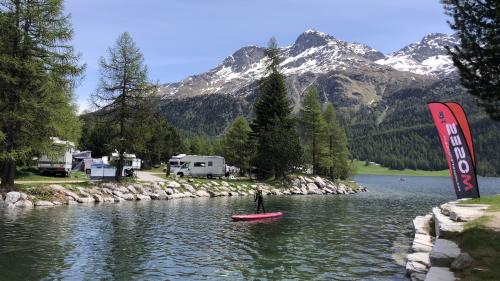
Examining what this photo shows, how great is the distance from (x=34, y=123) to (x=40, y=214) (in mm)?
10896

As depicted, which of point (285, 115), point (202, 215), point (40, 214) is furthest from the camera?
point (285, 115)

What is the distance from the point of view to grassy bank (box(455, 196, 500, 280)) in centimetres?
1381

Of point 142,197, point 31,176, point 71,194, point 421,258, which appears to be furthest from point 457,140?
point 31,176

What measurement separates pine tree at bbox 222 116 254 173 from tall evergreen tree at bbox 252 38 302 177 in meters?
4.34

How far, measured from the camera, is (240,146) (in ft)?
306

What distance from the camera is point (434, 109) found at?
31391mm

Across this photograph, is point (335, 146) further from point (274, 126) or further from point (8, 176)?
point (8, 176)

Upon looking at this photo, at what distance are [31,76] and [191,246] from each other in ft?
90.5

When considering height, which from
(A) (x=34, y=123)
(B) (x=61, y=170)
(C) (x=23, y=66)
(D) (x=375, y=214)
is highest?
(C) (x=23, y=66)

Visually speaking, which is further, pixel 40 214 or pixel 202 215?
pixel 202 215

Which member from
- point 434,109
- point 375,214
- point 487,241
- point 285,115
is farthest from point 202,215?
point 285,115

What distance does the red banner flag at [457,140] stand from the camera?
30.3 metres

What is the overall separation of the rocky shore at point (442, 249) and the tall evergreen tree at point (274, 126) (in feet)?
162

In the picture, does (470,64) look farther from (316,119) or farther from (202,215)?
(316,119)
